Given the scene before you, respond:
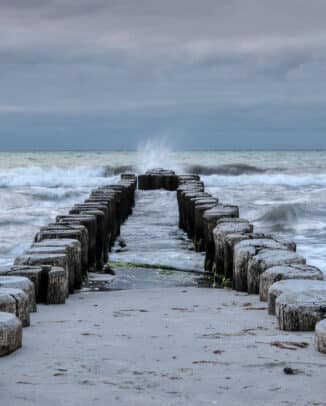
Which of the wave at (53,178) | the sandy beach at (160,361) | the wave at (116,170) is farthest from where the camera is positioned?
the wave at (116,170)

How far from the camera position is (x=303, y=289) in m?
4.57

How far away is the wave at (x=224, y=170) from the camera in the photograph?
38.6 m

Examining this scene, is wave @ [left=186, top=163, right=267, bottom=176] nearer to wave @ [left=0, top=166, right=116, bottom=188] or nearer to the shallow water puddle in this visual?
wave @ [left=0, top=166, right=116, bottom=188]

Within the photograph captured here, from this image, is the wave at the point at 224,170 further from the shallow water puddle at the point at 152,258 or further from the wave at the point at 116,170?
the shallow water puddle at the point at 152,258

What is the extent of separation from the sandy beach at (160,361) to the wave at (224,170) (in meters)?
32.8

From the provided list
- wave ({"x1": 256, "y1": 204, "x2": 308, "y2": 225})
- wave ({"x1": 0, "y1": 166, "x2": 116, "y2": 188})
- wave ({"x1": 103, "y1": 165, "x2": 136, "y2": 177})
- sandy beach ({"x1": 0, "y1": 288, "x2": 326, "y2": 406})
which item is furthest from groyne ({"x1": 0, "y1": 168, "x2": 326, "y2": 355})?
wave ({"x1": 103, "y1": 165, "x2": 136, "y2": 177})

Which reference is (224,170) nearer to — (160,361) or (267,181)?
(267,181)

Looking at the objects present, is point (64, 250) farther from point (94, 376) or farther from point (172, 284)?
point (94, 376)

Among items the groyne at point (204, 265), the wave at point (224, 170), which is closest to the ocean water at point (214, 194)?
the wave at point (224, 170)

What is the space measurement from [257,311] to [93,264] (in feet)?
12.2

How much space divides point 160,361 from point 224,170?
3641 centimetres

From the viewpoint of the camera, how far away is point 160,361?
11.9ft

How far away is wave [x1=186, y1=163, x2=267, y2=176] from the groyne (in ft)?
87.0

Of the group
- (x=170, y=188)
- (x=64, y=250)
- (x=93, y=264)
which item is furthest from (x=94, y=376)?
(x=170, y=188)
